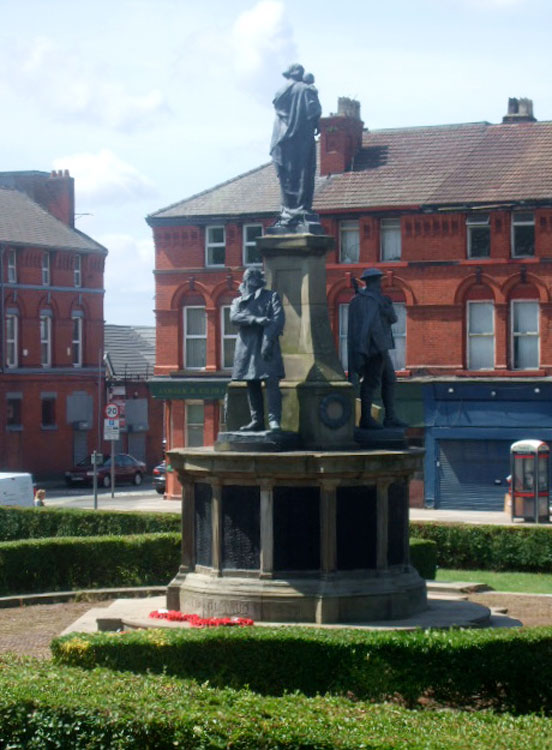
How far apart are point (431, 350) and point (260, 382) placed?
27257 millimetres

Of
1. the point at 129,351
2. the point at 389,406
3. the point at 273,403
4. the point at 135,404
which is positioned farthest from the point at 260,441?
the point at 129,351

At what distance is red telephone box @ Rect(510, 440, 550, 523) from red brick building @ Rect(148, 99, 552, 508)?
3280mm

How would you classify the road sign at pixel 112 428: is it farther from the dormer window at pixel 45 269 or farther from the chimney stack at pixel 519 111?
the dormer window at pixel 45 269

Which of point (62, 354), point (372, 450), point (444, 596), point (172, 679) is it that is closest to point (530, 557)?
point (444, 596)

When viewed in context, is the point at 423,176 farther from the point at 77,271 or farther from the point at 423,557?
the point at 423,557

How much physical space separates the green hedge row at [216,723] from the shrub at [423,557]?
1255cm

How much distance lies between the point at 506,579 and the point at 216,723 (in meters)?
16.8

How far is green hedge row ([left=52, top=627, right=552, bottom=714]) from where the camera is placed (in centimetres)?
1559

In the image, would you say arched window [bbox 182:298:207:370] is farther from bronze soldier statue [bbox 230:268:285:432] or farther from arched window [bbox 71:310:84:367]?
bronze soldier statue [bbox 230:268:285:432]

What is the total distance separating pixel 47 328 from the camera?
66.7 m

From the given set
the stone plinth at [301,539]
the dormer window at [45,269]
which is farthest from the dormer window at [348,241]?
the stone plinth at [301,539]

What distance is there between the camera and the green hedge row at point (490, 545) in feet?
97.5

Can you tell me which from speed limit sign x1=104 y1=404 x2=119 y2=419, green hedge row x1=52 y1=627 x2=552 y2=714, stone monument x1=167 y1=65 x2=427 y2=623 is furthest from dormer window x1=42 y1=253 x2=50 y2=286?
green hedge row x1=52 y1=627 x2=552 y2=714

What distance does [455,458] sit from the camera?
47219mm
